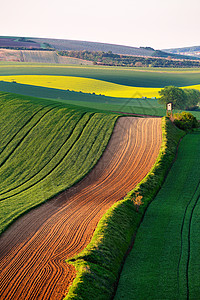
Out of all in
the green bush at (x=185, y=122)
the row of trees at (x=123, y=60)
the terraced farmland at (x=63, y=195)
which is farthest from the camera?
the row of trees at (x=123, y=60)

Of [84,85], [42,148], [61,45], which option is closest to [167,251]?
[42,148]

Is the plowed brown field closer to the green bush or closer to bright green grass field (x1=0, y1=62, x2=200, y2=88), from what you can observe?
the green bush

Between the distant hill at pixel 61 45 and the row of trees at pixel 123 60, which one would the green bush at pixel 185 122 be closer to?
the row of trees at pixel 123 60

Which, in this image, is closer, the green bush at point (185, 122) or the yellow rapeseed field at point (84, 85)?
the green bush at point (185, 122)

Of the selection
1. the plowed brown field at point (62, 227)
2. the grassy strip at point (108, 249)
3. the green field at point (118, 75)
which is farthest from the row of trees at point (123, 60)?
the grassy strip at point (108, 249)

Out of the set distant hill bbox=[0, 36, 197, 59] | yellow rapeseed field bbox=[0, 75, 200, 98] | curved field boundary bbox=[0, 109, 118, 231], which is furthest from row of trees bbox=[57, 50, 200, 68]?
curved field boundary bbox=[0, 109, 118, 231]

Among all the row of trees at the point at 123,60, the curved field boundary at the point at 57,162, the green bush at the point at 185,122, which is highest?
the row of trees at the point at 123,60

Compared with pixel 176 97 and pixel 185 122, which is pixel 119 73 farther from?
pixel 185 122
